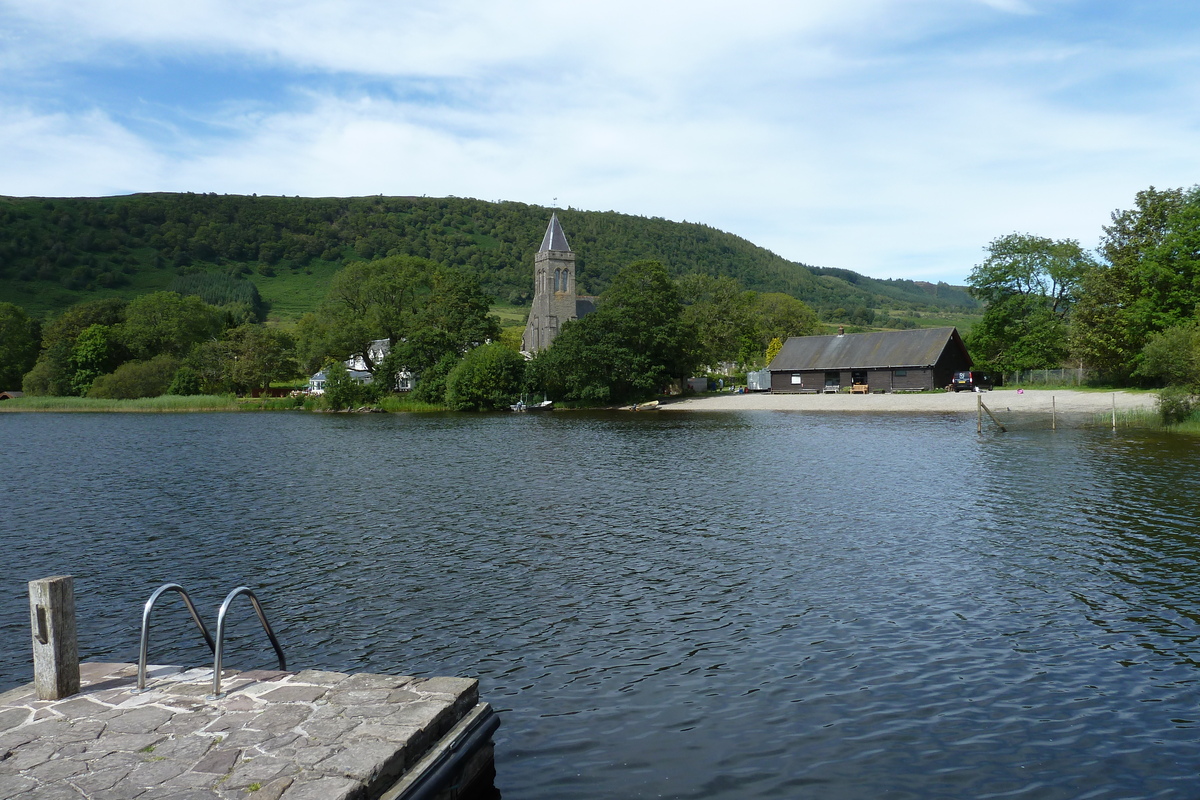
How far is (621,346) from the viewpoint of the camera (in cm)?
7869

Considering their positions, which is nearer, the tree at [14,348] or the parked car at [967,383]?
the parked car at [967,383]

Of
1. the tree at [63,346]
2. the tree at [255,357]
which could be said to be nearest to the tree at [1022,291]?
the tree at [255,357]

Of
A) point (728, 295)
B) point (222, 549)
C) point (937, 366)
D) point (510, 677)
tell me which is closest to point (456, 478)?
point (222, 549)

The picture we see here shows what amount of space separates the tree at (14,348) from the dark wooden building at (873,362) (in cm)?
9857

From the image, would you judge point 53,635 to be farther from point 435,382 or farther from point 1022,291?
point 1022,291

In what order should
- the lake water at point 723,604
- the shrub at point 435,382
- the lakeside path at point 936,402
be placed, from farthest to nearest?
the shrub at point 435,382 < the lakeside path at point 936,402 < the lake water at point 723,604

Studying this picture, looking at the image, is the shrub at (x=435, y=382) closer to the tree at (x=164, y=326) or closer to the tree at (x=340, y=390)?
the tree at (x=340, y=390)

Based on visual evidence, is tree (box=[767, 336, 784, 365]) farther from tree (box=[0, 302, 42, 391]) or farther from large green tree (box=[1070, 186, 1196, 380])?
tree (box=[0, 302, 42, 391])

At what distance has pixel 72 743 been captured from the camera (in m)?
7.02

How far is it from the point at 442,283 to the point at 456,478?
70.3 meters

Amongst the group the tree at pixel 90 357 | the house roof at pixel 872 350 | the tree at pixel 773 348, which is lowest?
the house roof at pixel 872 350

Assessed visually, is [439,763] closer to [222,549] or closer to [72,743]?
[72,743]

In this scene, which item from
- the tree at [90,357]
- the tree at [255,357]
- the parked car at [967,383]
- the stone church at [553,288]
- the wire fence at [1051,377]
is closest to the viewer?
the wire fence at [1051,377]

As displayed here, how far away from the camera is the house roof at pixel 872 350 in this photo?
259 feet
